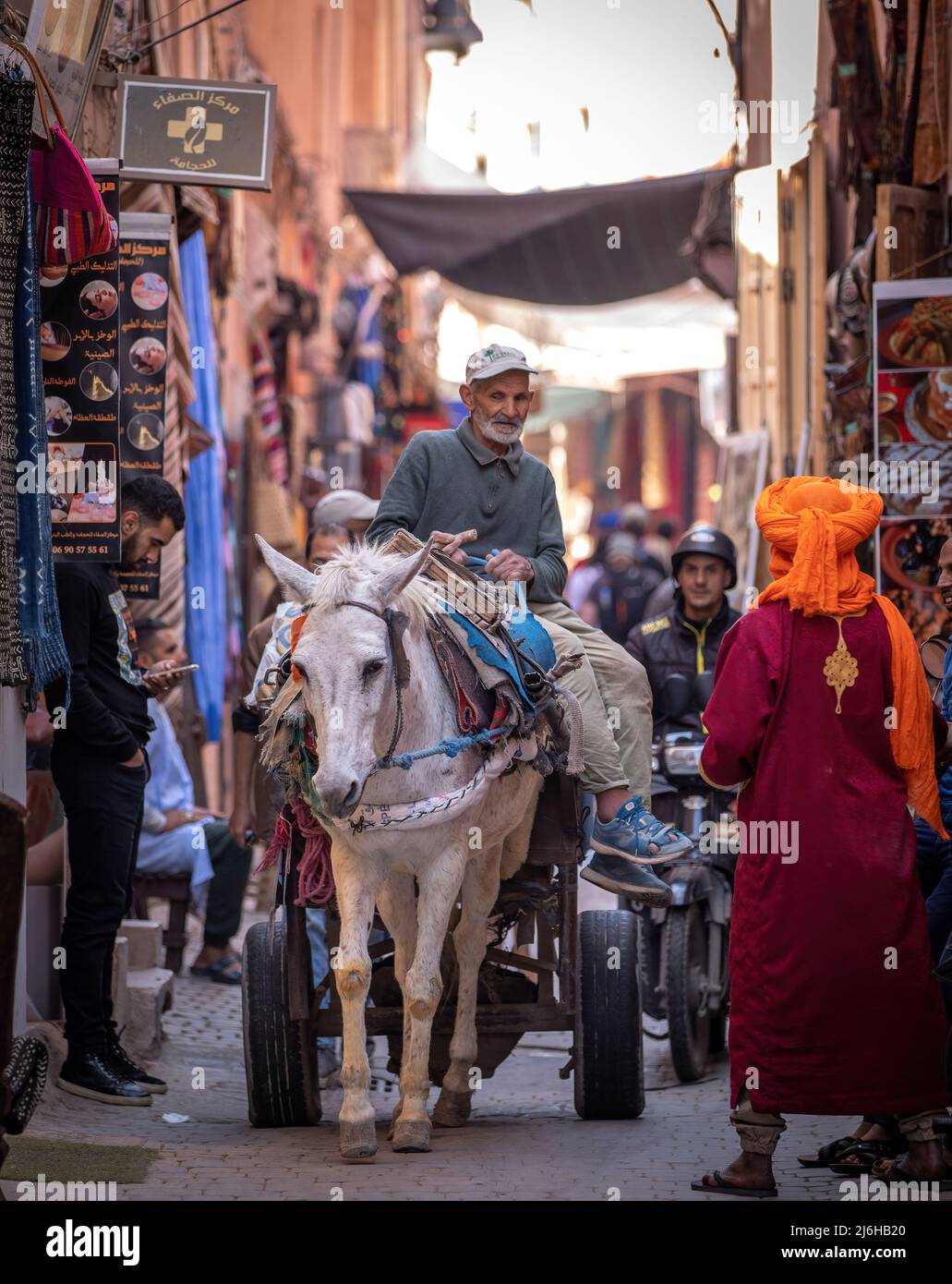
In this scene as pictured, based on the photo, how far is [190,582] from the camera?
478 inches

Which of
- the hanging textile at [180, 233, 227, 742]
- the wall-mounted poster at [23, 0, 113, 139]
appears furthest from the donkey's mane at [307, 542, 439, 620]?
the hanging textile at [180, 233, 227, 742]

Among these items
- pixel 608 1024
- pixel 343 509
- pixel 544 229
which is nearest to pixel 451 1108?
pixel 608 1024

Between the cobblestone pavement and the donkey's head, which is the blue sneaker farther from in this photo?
the donkey's head

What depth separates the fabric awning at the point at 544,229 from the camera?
49.3ft

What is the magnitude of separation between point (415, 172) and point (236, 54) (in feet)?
56.5

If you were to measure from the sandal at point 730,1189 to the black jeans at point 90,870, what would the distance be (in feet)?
8.86

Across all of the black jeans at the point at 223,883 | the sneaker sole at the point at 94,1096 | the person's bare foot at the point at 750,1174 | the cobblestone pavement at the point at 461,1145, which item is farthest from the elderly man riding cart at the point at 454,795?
the black jeans at the point at 223,883

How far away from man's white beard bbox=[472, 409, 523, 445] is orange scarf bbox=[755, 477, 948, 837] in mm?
1559

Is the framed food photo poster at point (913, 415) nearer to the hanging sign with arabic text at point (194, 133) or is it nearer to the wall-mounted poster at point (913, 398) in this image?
the wall-mounted poster at point (913, 398)

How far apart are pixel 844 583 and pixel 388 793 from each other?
160 centimetres

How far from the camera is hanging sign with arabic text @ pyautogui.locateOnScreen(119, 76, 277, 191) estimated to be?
8938 millimetres

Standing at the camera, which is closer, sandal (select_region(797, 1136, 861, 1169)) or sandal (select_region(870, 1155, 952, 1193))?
sandal (select_region(870, 1155, 952, 1193))
